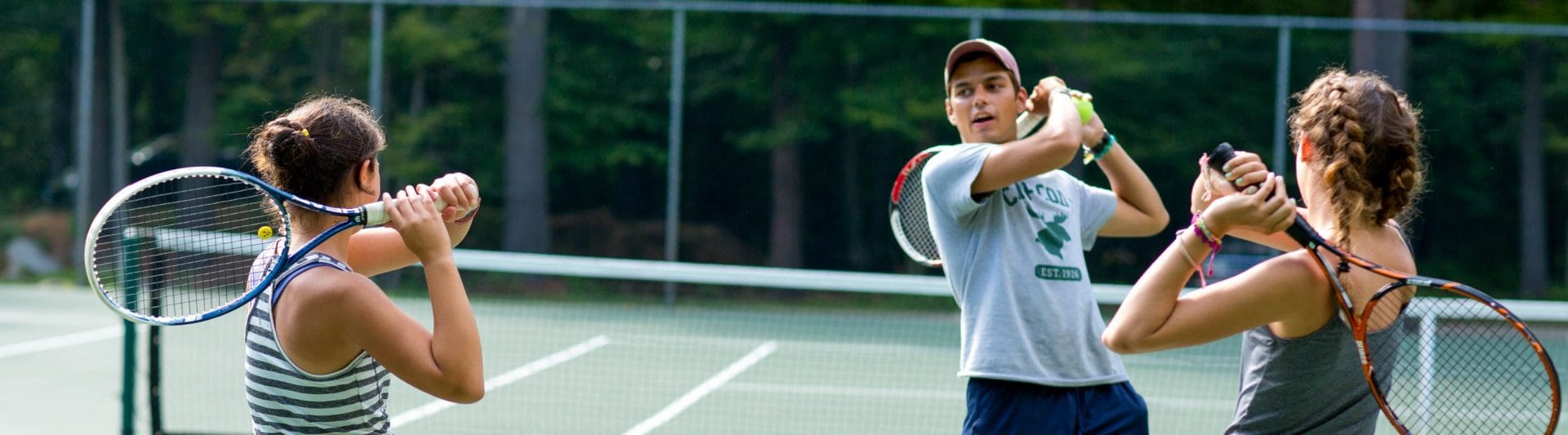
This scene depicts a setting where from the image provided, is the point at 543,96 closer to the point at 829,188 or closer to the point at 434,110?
the point at 434,110

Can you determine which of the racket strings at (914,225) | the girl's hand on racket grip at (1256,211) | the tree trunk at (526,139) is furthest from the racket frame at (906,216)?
the tree trunk at (526,139)

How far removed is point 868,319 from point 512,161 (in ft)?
15.4

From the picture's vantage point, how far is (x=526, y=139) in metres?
13.0

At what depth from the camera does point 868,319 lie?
9695mm

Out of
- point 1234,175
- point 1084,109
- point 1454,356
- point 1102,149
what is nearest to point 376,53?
point 1102,149

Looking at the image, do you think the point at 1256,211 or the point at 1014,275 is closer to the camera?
the point at 1256,211

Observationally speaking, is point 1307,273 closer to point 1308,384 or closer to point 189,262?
point 1308,384

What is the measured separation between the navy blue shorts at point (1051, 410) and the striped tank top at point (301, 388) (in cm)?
129

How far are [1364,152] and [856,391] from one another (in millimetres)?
5783

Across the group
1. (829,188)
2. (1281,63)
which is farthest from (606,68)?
(1281,63)

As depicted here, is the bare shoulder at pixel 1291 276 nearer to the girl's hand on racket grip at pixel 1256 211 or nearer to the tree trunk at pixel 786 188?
the girl's hand on racket grip at pixel 1256 211

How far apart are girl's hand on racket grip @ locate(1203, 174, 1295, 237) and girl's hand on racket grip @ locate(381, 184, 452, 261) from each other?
48.3 inches

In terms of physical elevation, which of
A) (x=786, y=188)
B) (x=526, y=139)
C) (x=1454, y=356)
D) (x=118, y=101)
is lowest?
(x=1454, y=356)

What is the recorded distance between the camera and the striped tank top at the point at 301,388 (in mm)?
2232
